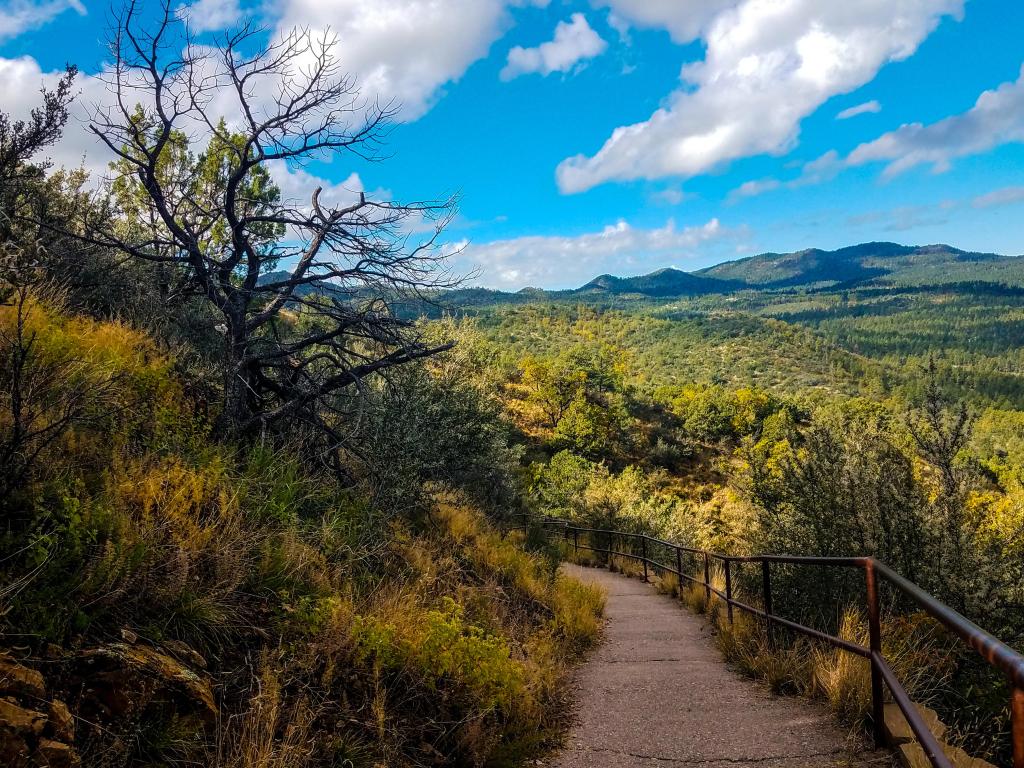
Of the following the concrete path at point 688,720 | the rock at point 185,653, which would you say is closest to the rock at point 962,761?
the concrete path at point 688,720

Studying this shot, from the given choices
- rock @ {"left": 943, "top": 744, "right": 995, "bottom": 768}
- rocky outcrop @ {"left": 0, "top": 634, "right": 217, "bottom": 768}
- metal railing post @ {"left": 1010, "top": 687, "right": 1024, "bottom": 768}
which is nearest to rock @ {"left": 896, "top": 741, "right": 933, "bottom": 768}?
rock @ {"left": 943, "top": 744, "right": 995, "bottom": 768}

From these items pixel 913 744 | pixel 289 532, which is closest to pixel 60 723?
pixel 289 532

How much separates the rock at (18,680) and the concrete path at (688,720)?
123 inches

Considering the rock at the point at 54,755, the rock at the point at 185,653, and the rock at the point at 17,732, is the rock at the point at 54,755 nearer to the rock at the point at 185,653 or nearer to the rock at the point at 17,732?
the rock at the point at 17,732

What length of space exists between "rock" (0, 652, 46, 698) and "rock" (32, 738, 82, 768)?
248mm

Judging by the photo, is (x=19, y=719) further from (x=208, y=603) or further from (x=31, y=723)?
Answer: (x=208, y=603)

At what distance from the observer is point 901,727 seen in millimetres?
3275

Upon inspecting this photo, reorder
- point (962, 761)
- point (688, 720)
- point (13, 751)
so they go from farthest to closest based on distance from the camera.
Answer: point (688, 720), point (962, 761), point (13, 751)

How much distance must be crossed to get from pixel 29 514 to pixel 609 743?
161 inches

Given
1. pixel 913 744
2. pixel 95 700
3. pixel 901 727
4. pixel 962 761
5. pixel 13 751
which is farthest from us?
pixel 901 727

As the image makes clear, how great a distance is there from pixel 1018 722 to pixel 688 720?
11.0ft

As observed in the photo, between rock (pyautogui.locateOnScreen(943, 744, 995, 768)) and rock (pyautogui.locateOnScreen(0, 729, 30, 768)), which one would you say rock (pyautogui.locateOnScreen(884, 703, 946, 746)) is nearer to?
rock (pyautogui.locateOnScreen(943, 744, 995, 768))

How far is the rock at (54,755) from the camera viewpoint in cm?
220

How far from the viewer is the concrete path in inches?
142
